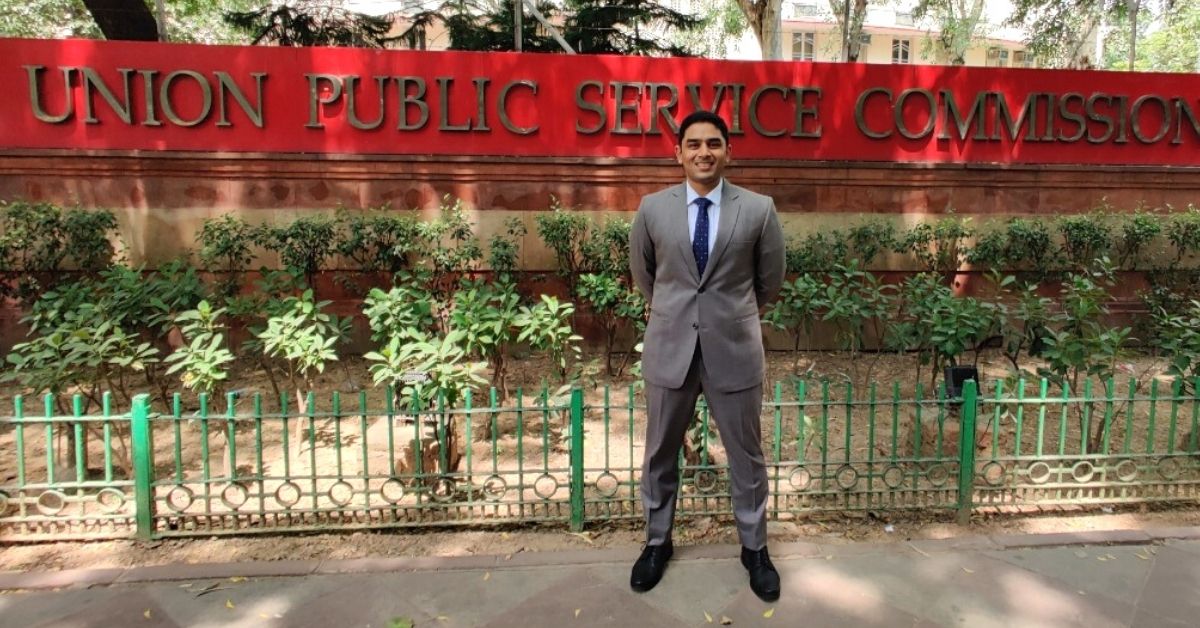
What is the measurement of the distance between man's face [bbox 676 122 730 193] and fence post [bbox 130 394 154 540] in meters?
2.59

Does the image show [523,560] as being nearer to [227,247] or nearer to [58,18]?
[227,247]

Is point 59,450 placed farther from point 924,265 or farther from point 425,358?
point 924,265

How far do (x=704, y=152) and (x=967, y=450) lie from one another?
80.6 inches

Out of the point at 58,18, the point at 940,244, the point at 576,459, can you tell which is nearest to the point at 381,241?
the point at 576,459

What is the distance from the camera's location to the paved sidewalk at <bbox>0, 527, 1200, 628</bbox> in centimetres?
274

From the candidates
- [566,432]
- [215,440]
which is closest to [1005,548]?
[566,432]

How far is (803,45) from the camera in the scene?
126 feet

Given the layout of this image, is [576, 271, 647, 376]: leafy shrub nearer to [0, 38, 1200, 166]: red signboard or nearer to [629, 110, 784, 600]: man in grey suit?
[0, 38, 1200, 166]: red signboard

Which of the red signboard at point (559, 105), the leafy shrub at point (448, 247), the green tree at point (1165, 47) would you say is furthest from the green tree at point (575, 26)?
the green tree at point (1165, 47)

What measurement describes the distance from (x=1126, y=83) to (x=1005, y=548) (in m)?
6.84

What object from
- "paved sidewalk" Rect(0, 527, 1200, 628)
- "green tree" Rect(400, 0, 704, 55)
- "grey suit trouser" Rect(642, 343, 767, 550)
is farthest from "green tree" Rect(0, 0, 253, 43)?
"grey suit trouser" Rect(642, 343, 767, 550)

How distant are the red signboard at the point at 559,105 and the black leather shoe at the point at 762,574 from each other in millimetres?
5108

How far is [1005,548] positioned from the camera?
129 inches

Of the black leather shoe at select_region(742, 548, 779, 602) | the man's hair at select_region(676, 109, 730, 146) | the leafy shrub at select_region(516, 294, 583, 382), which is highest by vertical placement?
the man's hair at select_region(676, 109, 730, 146)
